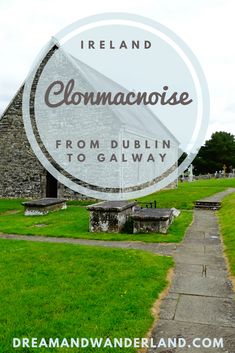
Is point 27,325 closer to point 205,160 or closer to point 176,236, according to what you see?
point 176,236

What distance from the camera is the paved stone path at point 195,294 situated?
16.7 feet

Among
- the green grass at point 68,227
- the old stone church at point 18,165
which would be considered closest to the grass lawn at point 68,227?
the green grass at point 68,227

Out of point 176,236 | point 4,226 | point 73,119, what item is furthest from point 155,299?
point 73,119

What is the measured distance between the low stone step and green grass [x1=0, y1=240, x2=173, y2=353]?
11372mm

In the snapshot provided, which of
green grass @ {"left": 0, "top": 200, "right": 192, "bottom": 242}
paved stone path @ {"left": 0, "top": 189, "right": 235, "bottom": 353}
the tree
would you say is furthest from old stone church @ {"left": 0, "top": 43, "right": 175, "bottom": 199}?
the tree

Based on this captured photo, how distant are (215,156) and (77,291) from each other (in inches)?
2809

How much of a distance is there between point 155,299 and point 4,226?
9.61m

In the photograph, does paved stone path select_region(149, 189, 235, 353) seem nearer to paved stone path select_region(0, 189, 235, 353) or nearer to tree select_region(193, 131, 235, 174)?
paved stone path select_region(0, 189, 235, 353)

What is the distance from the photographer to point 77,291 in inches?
257

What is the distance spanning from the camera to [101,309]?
5.71 meters

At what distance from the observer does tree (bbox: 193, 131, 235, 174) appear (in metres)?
73.2

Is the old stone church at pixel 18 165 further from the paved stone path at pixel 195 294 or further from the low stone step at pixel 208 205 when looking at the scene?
the paved stone path at pixel 195 294

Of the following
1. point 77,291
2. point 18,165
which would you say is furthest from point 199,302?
point 18,165

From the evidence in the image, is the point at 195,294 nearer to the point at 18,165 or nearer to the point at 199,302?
the point at 199,302
